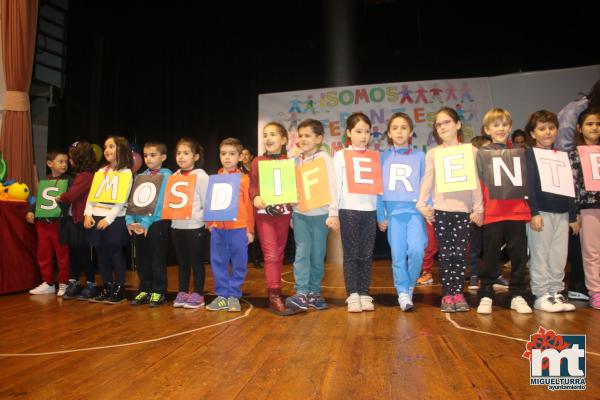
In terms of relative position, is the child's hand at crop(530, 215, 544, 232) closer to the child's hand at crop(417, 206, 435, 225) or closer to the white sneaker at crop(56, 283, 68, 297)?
the child's hand at crop(417, 206, 435, 225)

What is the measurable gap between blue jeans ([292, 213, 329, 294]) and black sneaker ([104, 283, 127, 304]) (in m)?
1.37

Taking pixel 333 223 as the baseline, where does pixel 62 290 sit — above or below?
below

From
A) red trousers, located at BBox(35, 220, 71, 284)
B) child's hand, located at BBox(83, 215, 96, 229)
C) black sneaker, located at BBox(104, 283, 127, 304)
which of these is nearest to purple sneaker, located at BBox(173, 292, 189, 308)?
black sneaker, located at BBox(104, 283, 127, 304)

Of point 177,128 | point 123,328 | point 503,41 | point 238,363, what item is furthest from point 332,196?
point 503,41

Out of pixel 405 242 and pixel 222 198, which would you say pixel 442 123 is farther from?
pixel 222 198

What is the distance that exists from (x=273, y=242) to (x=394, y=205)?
0.84 metres

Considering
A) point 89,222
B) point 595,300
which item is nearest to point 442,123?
point 595,300

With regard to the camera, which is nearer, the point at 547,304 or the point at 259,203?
the point at 547,304

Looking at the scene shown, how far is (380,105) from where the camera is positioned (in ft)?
17.9

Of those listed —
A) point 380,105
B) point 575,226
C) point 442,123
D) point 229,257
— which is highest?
point 380,105

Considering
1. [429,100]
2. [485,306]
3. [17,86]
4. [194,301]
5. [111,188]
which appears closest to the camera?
[485,306]

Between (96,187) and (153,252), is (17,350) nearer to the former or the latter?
(153,252)

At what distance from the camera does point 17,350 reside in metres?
1.93

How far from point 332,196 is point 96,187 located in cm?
182
